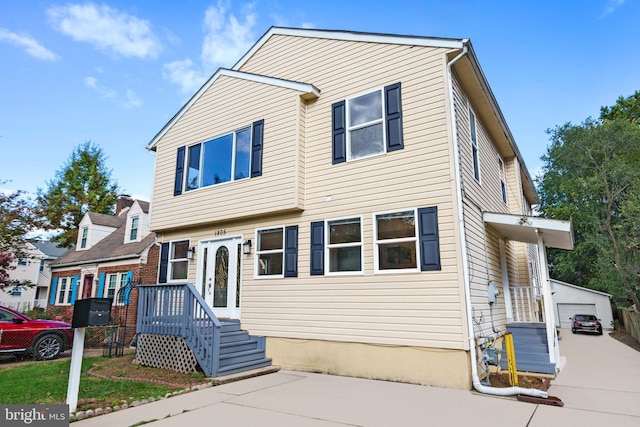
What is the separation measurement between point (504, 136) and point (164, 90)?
12.3 meters

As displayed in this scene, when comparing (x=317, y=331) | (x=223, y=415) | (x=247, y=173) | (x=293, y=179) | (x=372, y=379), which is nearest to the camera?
(x=223, y=415)

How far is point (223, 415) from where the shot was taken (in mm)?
4730

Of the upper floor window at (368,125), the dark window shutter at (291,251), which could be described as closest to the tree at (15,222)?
the dark window shutter at (291,251)

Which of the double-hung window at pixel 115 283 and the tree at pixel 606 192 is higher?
the tree at pixel 606 192

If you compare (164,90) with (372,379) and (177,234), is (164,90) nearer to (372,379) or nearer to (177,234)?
(177,234)

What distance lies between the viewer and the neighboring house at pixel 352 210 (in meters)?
6.69

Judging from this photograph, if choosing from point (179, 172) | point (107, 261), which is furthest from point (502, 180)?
point (107, 261)

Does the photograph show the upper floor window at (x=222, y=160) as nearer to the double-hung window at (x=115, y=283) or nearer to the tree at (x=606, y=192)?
the double-hung window at (x=115, y=283)

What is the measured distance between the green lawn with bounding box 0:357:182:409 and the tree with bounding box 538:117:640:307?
23662 mm

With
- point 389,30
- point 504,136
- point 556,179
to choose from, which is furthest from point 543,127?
point 389,30

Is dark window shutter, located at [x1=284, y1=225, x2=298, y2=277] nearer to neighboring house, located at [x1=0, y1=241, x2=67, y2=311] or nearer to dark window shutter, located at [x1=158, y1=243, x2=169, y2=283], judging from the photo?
dark window shutter, located at [x1=158, y1=243, x2=169, y2=283]

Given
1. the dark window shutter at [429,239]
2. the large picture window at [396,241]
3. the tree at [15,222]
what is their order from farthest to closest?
the tree at [15,222] → the large picture window at [396,241] → the dark window shutter at [429,239]

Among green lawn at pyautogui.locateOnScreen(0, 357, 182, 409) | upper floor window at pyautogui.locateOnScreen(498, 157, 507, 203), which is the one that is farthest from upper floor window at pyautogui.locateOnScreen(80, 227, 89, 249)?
upper floor window at pyautogui.locateOnScreen(498, 157, 507, 203)

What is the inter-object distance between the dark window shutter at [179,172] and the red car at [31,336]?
4958 mm
